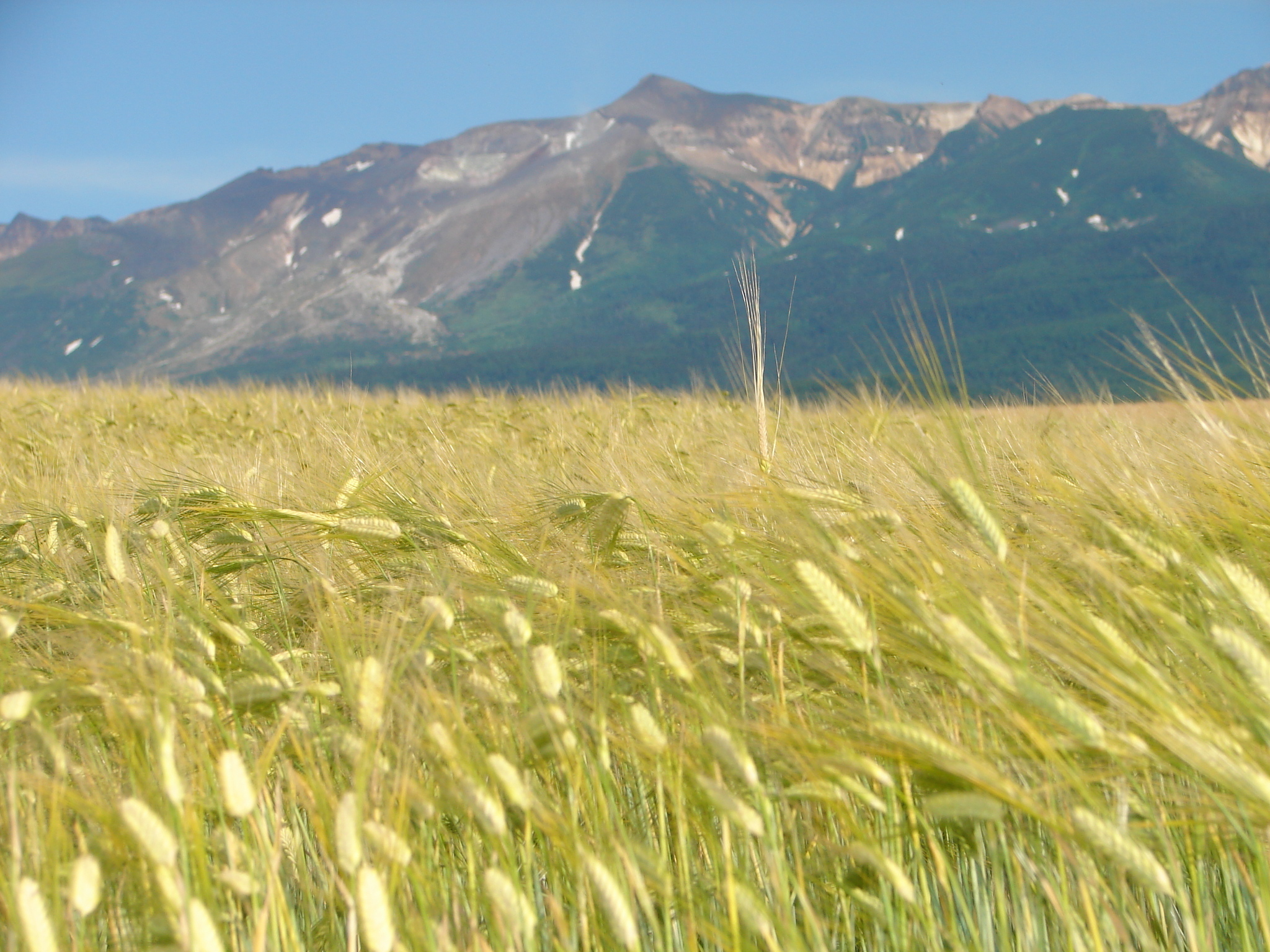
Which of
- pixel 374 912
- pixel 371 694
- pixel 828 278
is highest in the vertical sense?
pixel 828 278

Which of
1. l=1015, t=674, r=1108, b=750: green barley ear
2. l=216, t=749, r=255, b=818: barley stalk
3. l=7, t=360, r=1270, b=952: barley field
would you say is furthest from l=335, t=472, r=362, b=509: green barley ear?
l=1015, t=674, r=1108, b=750: green barley ear

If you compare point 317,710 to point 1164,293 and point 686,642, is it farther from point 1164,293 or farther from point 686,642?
point 1164,293

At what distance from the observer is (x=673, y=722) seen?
4.51ft

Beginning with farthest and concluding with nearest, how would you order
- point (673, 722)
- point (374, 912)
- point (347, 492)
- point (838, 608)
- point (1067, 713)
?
point (347, 492), point (673, 722), point (838, 608), point (1067, 713), point (374, 912)

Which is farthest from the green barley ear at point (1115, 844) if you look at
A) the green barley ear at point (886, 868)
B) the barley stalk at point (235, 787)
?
the barley stalk at point (235, 787)

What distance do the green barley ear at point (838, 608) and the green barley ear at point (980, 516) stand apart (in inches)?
8.5

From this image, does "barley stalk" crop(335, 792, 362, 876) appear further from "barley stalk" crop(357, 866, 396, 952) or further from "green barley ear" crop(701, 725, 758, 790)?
"green barley ear" crop(701, 725, 758, 790)

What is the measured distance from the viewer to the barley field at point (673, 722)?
90 cm

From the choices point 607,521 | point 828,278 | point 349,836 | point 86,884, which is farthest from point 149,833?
point 828,278

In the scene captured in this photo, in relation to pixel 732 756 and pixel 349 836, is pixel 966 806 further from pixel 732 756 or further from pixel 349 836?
pixel 349 836

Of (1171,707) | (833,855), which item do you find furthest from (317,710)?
(1171,707)

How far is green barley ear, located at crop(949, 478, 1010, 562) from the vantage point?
1104 millimetres

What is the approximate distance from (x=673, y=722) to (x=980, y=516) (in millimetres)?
569

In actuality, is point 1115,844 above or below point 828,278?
below
